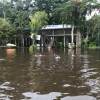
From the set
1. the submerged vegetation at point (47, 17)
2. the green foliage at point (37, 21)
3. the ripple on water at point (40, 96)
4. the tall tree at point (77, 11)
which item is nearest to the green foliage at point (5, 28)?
the submerged vegetation at point (47, 17)

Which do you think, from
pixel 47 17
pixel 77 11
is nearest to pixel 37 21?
pixel 47 17

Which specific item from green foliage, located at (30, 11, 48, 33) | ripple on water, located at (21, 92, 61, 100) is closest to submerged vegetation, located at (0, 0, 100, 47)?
green foliage, located at (30, 11, 48, 33)

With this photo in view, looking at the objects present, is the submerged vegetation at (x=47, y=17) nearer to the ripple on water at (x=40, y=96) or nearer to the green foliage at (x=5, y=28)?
the green foliage at (x=5, y=28)

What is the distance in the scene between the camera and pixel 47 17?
58750 millimetres


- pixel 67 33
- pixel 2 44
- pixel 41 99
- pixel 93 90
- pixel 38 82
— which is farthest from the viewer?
pixel 2 44

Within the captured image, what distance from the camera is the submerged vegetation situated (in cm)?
5144

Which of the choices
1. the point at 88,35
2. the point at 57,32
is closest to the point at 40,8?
the point at 57,32

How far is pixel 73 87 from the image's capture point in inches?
413

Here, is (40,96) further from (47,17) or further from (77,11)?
(47,17)

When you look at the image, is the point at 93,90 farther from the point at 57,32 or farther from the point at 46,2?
the point at 46,2

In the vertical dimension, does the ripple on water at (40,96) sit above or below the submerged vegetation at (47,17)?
below

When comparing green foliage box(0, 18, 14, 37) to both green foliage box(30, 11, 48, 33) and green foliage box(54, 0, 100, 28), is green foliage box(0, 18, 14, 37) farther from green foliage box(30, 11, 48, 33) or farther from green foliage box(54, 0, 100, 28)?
green foliage box(54, 0, 100, 28)

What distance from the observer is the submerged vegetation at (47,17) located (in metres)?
51.4

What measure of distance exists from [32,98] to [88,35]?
46.8 metres
